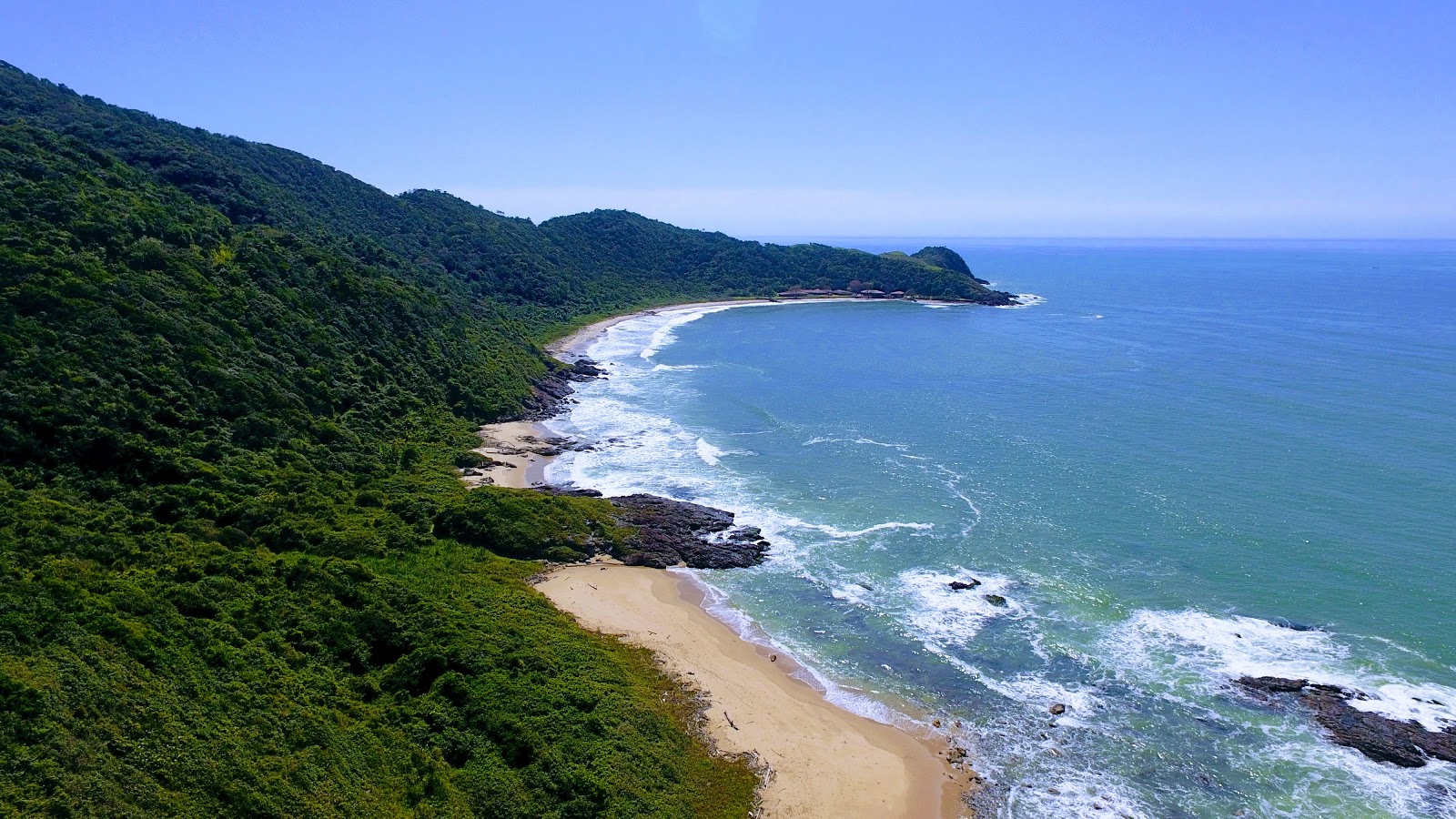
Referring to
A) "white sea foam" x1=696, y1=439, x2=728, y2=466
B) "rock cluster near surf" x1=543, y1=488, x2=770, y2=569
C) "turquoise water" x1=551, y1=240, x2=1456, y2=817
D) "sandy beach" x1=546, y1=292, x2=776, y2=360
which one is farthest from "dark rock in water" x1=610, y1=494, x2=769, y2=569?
"sandy beach" x1=546, y1=292, x2=776, y2=360

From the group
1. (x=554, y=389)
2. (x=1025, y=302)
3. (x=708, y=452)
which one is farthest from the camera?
(x=1025, y=302)

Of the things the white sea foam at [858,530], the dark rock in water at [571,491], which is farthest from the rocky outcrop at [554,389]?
the white sea foam at [858,530]

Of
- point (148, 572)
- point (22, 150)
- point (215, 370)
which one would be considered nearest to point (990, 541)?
point (148, 572)

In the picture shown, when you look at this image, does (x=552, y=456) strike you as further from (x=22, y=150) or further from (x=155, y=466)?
(x=22, y=150)

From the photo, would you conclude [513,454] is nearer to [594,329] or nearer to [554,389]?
[554,389]

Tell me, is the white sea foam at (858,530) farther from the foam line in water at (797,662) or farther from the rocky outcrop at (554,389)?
the rocky outcrop at (554,389)

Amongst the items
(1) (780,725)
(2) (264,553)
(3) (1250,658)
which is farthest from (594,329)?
(3) (1250,658)

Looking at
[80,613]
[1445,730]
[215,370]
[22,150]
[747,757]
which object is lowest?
[1445,730]
